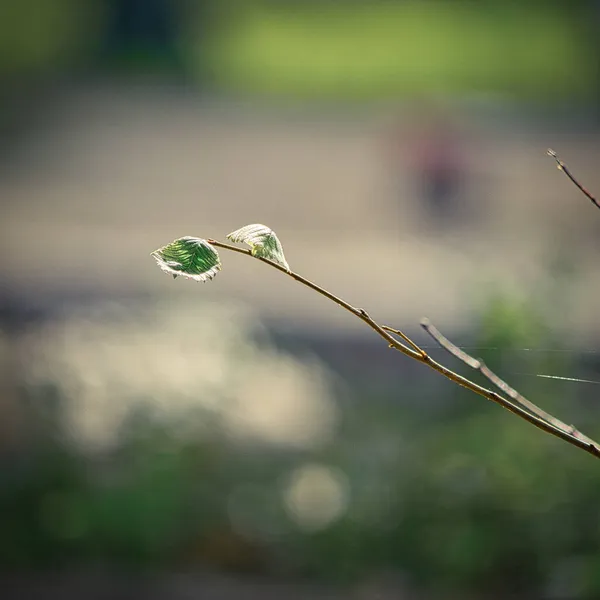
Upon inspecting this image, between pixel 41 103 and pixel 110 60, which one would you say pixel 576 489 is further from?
pixel 110 60

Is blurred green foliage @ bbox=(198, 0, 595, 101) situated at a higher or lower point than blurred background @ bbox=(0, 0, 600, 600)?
higher

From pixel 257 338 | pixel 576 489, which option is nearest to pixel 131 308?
pixel 257 338

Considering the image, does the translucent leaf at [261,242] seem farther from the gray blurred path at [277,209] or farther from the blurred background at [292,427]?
the gray blurred path at [277,209]

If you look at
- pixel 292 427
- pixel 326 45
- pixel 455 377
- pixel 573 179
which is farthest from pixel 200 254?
pixel 326 45

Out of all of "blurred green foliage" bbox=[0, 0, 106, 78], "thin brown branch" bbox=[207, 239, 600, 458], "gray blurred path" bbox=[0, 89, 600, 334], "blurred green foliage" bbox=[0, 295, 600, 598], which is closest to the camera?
"thin brown branch" bbox=[207, 239, 600, 458]

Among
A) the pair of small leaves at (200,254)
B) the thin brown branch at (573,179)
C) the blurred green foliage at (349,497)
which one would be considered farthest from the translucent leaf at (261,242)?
the blurred green foliage at (349,497)

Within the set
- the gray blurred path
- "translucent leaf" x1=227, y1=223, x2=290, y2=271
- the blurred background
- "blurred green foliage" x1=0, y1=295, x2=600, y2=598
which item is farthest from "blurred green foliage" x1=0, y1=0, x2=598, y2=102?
"translucent leaf" x1=227, y1=223, x2=290, y2=271

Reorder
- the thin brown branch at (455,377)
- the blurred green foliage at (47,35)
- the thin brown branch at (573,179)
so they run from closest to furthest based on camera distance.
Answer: the thin brown branch at (455,377), the thin brown branch at (573,179), the blurred green foliage at (47,35)

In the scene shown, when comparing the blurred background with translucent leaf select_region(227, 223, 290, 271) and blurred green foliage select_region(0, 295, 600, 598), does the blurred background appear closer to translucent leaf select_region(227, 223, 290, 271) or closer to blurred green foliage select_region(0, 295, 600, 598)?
blurred green foliage select_region(0, 295, 600, 598)
